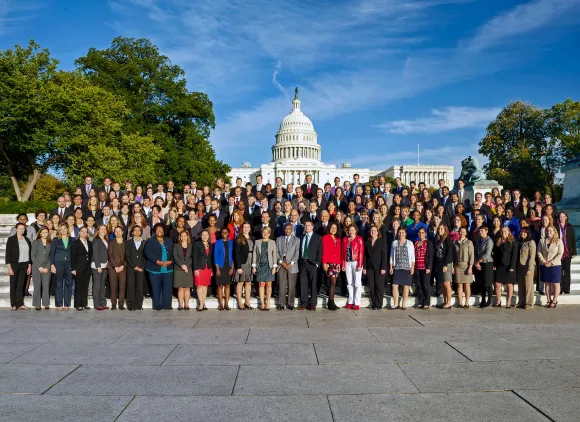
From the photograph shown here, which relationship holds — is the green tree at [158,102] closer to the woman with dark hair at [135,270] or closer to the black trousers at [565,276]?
the woman with dark hair at [135,270]

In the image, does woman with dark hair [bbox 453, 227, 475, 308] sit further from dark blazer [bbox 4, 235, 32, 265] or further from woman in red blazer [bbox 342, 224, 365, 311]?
dark blazer [bbox 4, 235, 32, 265]

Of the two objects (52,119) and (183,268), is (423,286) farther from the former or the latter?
(52,119)

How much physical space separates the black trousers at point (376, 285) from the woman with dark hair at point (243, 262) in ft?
8.54

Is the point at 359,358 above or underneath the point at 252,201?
underneath

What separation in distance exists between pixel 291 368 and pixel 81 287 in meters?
6.35

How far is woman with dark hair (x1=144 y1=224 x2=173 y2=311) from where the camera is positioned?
1018cm

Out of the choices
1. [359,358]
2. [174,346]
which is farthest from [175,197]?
[359,358]

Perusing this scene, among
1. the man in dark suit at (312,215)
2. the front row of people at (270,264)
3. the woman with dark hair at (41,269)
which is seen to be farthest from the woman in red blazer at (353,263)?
the woman with dark hair at (41,269)

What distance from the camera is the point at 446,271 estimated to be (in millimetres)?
10289

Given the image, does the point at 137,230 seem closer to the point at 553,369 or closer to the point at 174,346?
the point at 174,346

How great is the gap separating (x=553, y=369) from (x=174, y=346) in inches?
197

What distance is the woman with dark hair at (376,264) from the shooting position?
10.2 meters

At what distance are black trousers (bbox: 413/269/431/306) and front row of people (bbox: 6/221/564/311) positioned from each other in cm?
2

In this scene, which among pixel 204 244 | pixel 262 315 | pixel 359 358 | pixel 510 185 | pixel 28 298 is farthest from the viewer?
pixel 510 185
